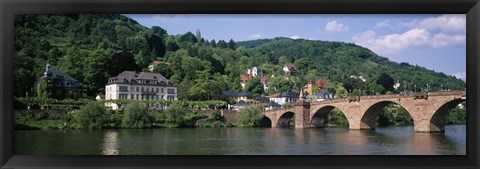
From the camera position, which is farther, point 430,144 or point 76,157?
point 430,144

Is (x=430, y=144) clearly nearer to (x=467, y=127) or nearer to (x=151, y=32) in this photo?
(x=467, y=127)

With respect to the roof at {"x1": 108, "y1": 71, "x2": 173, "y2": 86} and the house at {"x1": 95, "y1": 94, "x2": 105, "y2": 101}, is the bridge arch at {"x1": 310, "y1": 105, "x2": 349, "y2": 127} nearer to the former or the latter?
the roof at {"x1": 108, "y1": 71, "x2": 173, "y2": 86}

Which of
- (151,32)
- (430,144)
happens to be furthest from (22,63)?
(430,144)

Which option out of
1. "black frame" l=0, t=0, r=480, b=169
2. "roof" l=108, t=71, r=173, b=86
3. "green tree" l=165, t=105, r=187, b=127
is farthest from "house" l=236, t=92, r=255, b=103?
"black frame" l=0, t=0, r=480, b=169

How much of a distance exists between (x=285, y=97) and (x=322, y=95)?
2.98 feet

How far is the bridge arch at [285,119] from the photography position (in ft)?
22.0

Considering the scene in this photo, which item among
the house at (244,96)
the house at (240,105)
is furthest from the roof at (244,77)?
the house at (240,105)

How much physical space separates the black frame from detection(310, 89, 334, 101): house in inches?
142

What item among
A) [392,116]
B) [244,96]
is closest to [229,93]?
[244,96]

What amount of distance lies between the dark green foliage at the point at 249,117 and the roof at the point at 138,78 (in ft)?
3.02

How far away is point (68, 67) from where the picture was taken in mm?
5617

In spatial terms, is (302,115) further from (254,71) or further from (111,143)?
(111,143)

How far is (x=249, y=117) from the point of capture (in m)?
6.19
